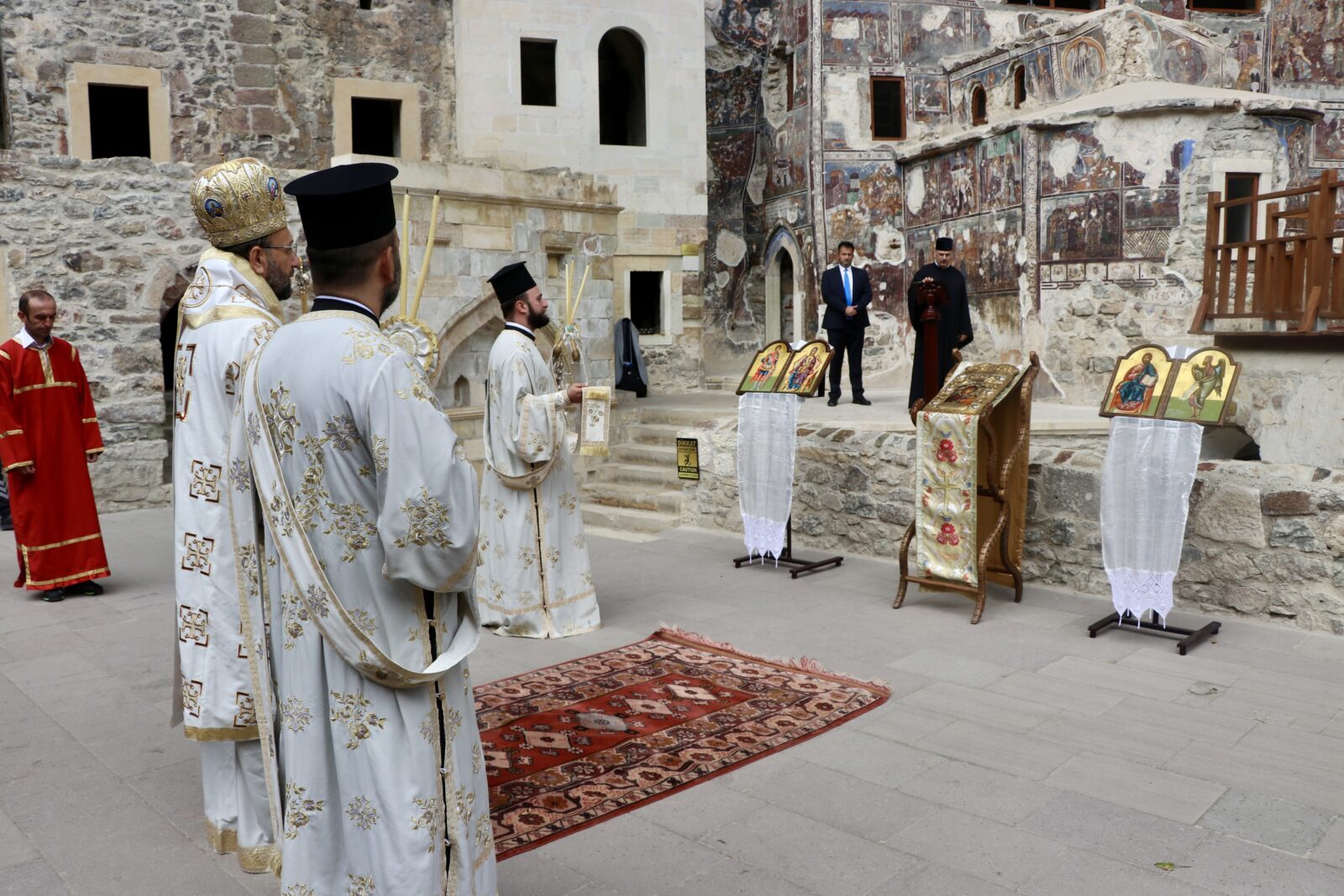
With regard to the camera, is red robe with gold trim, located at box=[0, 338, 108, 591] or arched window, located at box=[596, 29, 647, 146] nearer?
red robe with gold trim, located at box=[0, 338, 108, 591]

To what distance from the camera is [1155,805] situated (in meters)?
3.39

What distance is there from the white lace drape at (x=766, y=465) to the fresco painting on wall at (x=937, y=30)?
12933 millimetres

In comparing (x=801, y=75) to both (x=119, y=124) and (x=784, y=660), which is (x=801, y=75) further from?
(x=784, y=660)

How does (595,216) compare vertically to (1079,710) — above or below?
above

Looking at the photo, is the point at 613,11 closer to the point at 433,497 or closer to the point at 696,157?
the point at 696,157

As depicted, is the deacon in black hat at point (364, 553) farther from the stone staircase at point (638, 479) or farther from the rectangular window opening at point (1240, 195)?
the rectangular window opening at point (1240, 195)

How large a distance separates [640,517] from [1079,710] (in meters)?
4.86

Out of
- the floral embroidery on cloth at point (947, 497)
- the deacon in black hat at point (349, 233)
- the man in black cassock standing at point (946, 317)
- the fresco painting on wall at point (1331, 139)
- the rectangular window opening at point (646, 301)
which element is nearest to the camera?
the deacon in black hat at point (349, 233)

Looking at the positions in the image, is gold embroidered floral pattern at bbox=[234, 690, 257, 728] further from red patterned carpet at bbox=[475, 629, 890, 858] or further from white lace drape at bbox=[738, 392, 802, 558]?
white lace drape at bbox=[738, 392, 802, 558]

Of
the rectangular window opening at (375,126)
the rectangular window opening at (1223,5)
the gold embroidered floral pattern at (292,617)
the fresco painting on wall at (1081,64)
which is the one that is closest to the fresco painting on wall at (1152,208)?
the fresco painting on wall at (1081,64)

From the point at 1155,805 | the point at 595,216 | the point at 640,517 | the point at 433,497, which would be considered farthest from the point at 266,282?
the point at 595,216

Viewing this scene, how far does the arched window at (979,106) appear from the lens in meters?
16.2

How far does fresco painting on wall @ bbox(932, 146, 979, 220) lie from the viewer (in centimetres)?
1526

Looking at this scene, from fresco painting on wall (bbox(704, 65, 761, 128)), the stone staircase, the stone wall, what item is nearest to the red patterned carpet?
the stone wall
